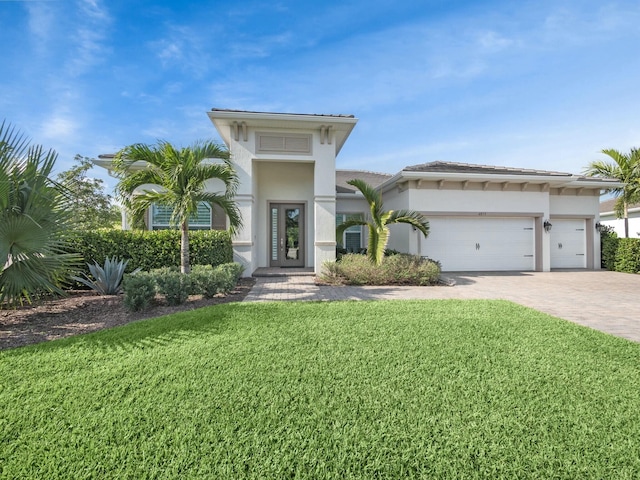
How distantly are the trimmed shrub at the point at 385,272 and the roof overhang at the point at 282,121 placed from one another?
467cm

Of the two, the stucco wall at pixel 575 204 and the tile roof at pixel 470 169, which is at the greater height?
the tile roof at pixel 470 169

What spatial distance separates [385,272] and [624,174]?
13312mm

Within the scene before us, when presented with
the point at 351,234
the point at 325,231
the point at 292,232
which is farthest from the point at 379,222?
the point at 351,234

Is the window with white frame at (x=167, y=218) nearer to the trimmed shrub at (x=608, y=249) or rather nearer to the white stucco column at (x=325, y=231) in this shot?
the white stucco column at (x=325, y=231)

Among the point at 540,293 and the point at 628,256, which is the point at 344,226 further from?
the point at 628,256

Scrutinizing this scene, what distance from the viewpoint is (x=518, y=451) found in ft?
6.86

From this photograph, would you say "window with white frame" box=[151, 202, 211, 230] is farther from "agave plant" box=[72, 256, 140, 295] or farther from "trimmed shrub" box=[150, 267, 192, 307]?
"trimmed shrub" box=[150, 267, 192, 307]

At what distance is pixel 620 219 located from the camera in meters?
20.3

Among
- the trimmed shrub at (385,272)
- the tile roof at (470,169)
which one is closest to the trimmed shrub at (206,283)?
the trimmed shrub at (385,272)

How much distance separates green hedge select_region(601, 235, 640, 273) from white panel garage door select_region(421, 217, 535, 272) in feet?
11.9

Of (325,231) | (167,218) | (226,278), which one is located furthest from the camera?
(167,218)

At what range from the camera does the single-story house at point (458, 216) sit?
37.8 feet

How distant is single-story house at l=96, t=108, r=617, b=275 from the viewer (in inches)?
453

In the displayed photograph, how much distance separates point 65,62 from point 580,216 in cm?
2027
